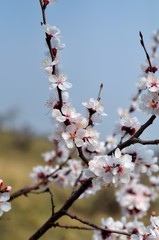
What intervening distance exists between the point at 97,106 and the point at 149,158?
0.93 feet

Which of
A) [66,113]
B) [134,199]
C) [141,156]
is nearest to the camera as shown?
[66,113]

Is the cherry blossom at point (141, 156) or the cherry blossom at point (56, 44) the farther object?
the cherry blossom at point (141, 156)

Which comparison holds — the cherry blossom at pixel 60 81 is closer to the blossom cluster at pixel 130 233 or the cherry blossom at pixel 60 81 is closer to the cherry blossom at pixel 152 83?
the cherry blossom at pixel 152 83

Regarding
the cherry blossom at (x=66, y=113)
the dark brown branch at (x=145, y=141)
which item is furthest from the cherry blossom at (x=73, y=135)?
the dark brown branch at (x=145, y=141)

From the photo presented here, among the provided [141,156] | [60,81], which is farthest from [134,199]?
[60,81]


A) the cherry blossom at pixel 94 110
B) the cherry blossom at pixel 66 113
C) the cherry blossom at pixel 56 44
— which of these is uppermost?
the cherry blossom at pixel 56 44

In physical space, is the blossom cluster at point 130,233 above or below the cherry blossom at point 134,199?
below

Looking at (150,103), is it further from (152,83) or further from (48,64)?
(48,64)

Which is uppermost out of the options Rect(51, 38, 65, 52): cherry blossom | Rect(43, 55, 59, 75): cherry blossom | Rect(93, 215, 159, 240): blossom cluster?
Rect(51, 38, 65, 52): cherry blossom

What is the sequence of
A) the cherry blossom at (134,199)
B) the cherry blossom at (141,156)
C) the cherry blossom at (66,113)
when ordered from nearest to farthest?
the cherry blossom at (66,113), the cherry blossom at (141,156), the cherry blossom at (134,199)

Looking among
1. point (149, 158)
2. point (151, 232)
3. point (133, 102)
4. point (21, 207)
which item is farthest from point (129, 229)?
point (21, 207)

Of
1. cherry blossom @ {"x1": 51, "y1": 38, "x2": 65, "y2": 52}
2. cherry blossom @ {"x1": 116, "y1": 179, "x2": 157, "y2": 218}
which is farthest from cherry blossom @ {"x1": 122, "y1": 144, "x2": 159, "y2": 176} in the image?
cherry blossom @ {"x1": 116, "y1": 179, "x2": 157, "y2": 218}

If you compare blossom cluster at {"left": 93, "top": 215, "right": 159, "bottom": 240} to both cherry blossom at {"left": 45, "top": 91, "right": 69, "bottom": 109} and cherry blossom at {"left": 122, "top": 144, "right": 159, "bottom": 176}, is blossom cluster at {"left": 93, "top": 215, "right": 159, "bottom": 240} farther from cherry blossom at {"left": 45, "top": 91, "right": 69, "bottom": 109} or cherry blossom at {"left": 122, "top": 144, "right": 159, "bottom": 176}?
cherry blossom at {"left": 45, "top": 91, "right": 69, "bottom": 109}

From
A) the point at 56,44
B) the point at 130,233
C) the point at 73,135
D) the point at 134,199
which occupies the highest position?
the point at 56,44
